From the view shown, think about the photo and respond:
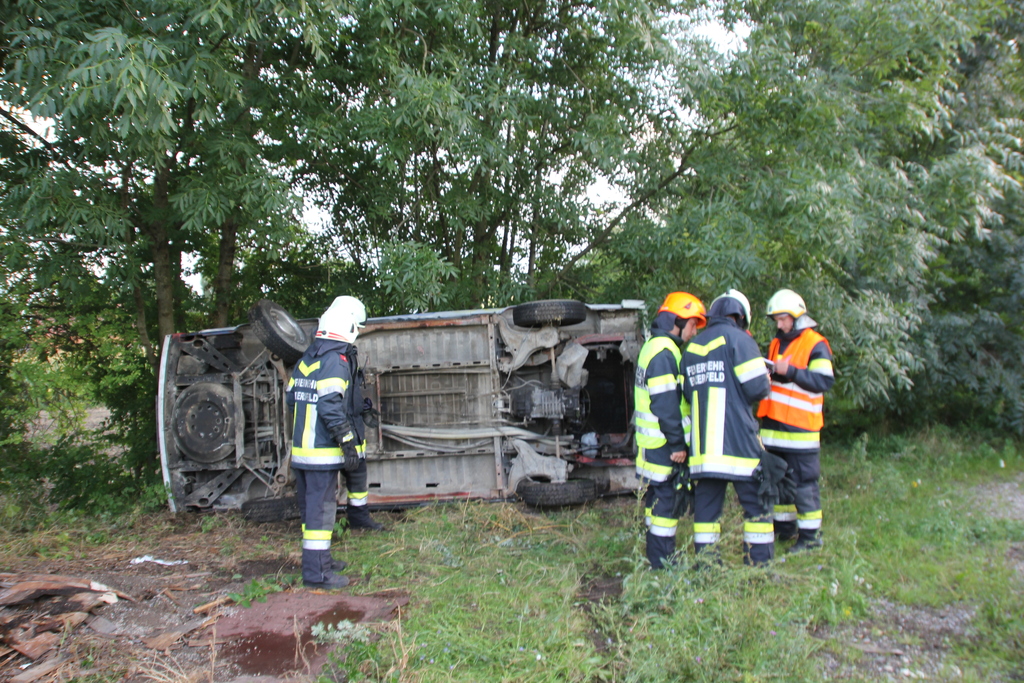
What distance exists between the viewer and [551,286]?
8.01 metres

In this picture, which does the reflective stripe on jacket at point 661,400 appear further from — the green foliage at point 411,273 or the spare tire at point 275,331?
the spare tire at point 275,331

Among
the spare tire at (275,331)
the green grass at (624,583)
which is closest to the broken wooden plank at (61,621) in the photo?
the green grass at (624,583)

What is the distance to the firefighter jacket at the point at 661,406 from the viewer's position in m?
3.96

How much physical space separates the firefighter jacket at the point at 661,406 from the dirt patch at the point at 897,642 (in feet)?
4.03

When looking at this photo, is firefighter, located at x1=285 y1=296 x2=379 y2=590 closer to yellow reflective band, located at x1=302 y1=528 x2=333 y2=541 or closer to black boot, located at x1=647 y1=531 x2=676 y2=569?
yellow reflective band, located at x1=302 y1=528 x2=333 y2=541

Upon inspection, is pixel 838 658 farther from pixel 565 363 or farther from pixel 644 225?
pixel 644 225

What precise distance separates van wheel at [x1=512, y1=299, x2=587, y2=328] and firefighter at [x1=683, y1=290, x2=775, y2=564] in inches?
76.2

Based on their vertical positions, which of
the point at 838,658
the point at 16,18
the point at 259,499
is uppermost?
the point at 16,18

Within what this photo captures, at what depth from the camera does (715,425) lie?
3.78 metres

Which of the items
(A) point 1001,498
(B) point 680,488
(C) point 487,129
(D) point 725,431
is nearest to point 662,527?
(B) point 680,488

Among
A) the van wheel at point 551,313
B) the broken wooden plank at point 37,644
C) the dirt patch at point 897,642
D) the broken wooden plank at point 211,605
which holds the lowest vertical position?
the dirt patch at point 897,642

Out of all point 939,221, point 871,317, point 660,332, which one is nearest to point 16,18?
point 660,332

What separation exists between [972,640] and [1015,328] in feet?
22.6

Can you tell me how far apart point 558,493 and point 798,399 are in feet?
6.71
